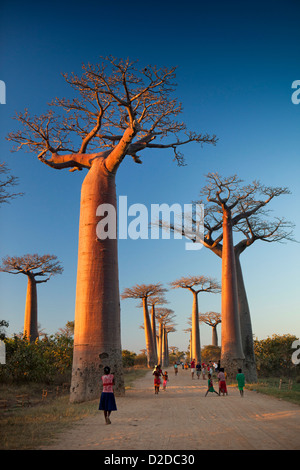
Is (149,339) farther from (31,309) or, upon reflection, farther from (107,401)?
(107,401)

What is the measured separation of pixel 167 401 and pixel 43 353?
9.96m

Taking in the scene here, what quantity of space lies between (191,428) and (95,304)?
Answer: 5425mm

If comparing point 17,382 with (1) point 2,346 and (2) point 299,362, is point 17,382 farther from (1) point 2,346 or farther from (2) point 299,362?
(2) point 299,362

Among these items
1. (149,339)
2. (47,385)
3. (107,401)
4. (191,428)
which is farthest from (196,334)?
(191,428)

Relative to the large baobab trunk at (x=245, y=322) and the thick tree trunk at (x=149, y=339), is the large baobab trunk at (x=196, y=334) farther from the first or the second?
the large baobab trunk at (x=245, y=322)

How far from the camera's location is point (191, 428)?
259 inches

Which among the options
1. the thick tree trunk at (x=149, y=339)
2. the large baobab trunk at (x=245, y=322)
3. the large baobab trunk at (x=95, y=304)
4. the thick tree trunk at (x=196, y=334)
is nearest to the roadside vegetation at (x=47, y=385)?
the large baobab trunk at (x=95, y=304)

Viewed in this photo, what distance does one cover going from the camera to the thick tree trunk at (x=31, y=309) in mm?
26266

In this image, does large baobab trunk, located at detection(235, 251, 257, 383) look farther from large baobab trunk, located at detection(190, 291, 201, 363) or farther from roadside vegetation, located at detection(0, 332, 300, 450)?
large baobab trunk, located at detection(190, 291, 201, 363)

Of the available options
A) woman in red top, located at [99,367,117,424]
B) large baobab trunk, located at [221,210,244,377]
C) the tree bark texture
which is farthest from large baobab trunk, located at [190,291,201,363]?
woman in red top, located at [99,367,117,424]

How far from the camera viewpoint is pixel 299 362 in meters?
26.2

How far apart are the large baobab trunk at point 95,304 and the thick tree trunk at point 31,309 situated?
52.0 feet

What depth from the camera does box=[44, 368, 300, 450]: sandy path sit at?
5.30 meters

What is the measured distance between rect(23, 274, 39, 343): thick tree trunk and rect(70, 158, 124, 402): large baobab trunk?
52.0 feet
